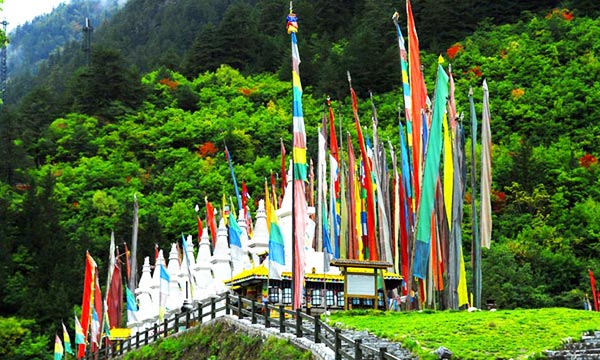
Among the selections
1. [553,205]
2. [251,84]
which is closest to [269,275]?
[553,205]

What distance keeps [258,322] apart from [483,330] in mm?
7447

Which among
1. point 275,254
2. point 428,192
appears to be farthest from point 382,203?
point 275,254

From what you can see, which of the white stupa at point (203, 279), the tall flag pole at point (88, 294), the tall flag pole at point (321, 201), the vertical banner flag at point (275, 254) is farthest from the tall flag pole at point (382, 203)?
the tall flag pole at point (88, 294)

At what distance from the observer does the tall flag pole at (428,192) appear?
1299 inches

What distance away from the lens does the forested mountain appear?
64875mm

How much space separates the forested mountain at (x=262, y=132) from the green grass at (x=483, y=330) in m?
20.7

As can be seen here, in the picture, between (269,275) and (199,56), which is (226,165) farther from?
(269,275)

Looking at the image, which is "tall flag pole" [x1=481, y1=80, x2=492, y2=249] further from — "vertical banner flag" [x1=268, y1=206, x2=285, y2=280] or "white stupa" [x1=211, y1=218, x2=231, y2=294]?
"white stupa" [x1=211, y1=218, x2=231, y2=294]

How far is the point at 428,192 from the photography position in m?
33.7

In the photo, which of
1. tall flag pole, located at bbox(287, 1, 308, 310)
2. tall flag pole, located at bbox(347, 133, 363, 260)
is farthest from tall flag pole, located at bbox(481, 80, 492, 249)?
tall flag pole, located at bbox(287, 1, 308, 310)

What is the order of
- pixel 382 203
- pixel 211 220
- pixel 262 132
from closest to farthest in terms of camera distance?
1. pixel 382 203
2. pixel 211 220
3. pixel 262 132

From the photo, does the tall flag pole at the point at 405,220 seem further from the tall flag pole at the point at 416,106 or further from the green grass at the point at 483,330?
the green grass at the point at 483,330

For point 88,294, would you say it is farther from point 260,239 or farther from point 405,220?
point 405,220

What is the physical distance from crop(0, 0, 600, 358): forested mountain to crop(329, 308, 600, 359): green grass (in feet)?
68.0
